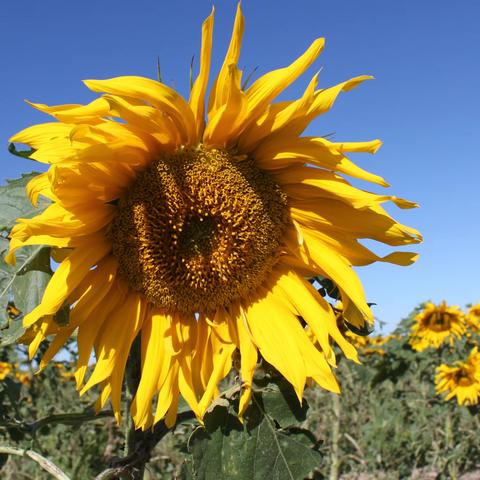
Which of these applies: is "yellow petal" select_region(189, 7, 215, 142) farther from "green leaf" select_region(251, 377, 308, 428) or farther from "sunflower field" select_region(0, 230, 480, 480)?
"green leaf" select_region(251, 377, 308, 428)

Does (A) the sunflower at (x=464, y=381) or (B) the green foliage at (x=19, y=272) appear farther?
(A) the sunflower at (x=464, y=381)

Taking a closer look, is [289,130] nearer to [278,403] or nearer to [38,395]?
[278,403]

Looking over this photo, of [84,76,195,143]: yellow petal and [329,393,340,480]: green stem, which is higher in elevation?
[84,76,195,143]: yellow petal

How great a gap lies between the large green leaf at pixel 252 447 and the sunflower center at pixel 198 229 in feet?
1.30

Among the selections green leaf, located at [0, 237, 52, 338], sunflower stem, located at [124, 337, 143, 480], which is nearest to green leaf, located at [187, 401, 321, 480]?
sunflower stem, located at [124, 337, 143, 480]

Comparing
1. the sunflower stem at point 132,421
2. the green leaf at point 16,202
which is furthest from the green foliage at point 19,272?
the sunflower stem at point 132,421

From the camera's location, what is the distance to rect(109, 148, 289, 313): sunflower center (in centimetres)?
193

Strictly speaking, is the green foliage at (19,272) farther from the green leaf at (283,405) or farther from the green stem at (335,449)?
the green stem at (335,449)

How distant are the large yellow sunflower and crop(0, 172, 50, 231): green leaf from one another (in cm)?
6

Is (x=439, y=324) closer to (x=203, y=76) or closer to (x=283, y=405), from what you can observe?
(x=283, y=405)

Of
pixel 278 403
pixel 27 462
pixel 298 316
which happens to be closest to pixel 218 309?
pixel 298 316

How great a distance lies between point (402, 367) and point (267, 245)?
697 centimetres

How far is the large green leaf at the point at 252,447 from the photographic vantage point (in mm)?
1679

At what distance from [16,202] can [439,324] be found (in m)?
6.88
